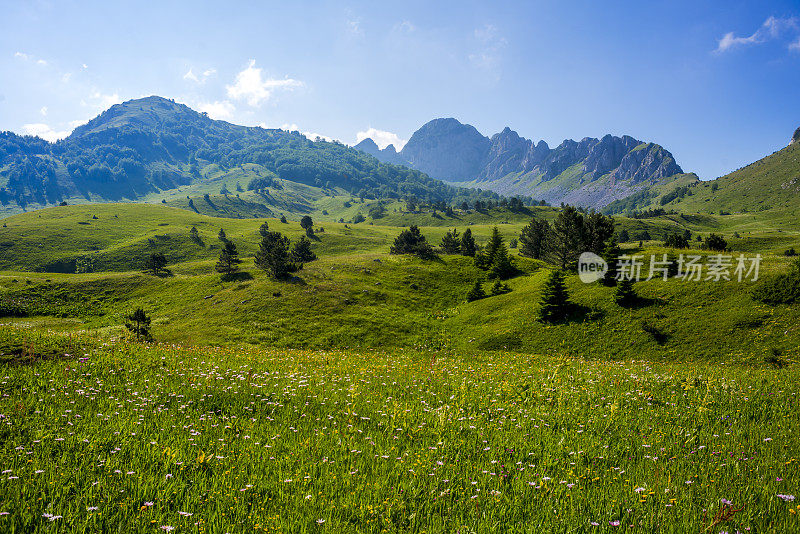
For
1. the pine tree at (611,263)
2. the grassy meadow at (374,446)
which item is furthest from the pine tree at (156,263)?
the pine tree at (611,263)

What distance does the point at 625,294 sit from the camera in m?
35.8

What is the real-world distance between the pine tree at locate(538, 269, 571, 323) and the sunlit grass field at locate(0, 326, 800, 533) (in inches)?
1010

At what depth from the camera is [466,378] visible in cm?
1348

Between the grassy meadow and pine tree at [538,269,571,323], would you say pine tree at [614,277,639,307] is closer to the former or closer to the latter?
pine tree at [538,269,571,323]

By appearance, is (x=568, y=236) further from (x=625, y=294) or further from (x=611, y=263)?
(x=625, y=294)

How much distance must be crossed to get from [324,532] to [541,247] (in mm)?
92938

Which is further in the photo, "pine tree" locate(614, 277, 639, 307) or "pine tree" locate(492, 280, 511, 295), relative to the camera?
"pine tree" locate(492, 280, 511, 295)

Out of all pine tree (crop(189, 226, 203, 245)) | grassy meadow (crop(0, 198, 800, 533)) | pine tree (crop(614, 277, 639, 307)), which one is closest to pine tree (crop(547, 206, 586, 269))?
pine tree (crop(614, 277, 639, 307))

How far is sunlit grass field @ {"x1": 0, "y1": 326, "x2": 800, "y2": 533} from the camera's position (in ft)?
14.9

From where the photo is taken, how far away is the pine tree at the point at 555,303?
3722 cm

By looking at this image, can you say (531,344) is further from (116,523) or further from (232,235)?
(232,235)

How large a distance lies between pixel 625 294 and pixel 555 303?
657 cm

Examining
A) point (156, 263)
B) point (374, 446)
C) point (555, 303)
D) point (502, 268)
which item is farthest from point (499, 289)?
point (156, 263)

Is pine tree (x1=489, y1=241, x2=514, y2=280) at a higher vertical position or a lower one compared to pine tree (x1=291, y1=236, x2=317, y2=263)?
lower
